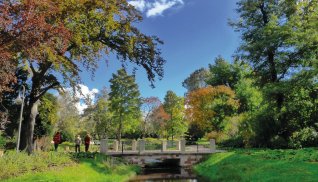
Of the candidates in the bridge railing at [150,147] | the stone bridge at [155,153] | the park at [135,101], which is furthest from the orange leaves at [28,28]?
the bridge railing at [150,147]

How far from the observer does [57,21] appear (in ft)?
62.9

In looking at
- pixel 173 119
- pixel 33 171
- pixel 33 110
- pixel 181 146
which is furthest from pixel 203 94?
pixel 33 171

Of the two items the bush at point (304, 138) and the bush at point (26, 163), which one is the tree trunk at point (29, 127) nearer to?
the bush at point (26, 163)

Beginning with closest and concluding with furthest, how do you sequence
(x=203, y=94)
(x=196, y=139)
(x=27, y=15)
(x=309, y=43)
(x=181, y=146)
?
(x=27, y=15) → (x=309, y=43) → (x=181, y=146) → (x=203, y=94) → (x=196, y=139)

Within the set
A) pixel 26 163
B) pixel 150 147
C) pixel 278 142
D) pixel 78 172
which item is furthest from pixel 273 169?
pixel 150 147

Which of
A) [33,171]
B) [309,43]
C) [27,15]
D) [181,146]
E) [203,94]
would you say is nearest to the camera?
[27,15]

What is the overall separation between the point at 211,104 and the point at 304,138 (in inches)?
867

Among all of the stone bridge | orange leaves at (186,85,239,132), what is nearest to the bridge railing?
the stone bridge

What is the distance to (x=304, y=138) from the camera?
29938mm

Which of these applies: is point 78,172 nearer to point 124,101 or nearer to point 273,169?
point 273,169

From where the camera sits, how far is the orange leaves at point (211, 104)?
5094cm

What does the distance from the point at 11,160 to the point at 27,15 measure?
7191 mm

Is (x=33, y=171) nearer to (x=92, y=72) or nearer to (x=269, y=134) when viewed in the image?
(x=92, y=72)

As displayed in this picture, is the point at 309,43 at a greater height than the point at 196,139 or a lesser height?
greater
